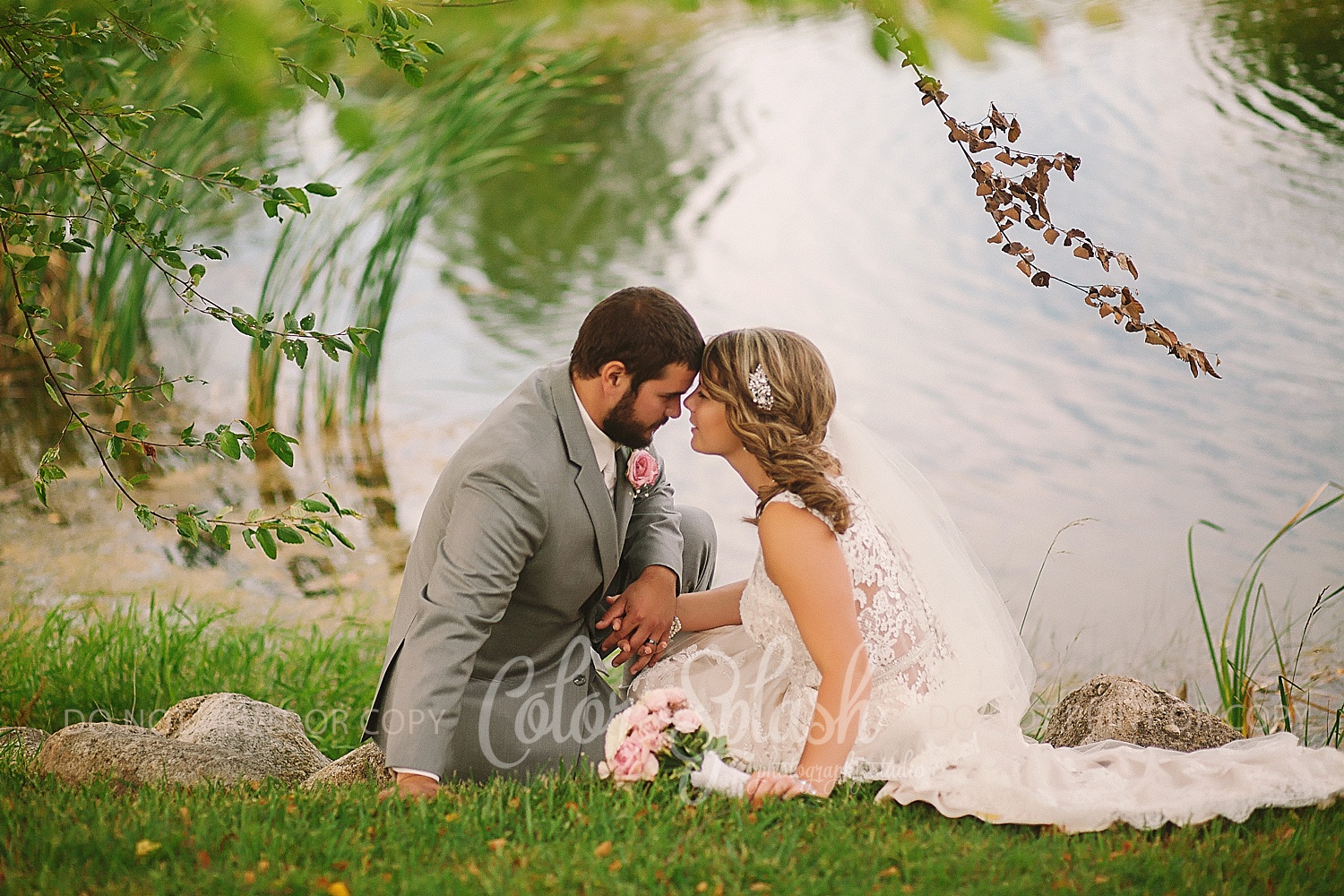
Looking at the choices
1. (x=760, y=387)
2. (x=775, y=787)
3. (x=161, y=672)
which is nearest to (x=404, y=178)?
(x=161, y=672)

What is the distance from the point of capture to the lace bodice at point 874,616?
3.04m

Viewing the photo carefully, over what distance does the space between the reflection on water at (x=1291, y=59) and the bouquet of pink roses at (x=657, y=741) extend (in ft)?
33.5

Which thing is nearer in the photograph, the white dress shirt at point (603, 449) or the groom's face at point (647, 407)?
the groom's face at point (647, 407)

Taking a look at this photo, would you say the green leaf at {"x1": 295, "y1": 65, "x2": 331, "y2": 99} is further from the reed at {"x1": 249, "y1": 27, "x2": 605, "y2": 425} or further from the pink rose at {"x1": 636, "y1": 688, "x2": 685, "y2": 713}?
the reed at {"x1": 249, "y1": 27, "x2": 605, "y2": 425}

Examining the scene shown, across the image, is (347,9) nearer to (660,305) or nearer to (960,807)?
(660,305)

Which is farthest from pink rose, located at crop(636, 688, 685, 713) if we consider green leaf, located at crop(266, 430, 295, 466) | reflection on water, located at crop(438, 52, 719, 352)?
reflection on water, located at crop(438, 52, 719, 352)

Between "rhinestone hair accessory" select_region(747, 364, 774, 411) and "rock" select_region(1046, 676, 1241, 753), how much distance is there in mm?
1226

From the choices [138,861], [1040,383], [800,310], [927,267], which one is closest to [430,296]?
[800,310]

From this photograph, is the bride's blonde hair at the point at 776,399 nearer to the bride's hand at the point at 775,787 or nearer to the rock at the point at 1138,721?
the bride's hand at the point at 775,787

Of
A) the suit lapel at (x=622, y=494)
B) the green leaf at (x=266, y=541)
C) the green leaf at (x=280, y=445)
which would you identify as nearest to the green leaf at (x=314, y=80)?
the green leaf at (x=280, y=445)

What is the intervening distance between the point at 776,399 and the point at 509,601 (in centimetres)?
85

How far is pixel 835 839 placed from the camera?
8.25ft

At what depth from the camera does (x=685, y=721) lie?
2725 mm

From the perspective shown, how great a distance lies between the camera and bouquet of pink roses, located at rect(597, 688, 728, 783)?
107 inches
